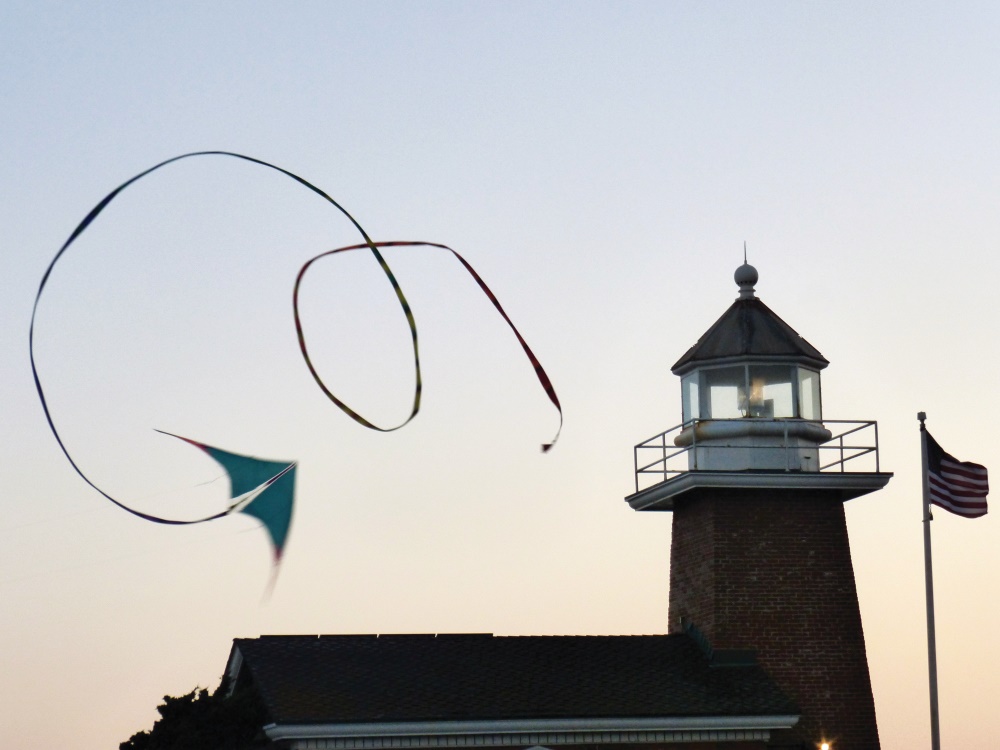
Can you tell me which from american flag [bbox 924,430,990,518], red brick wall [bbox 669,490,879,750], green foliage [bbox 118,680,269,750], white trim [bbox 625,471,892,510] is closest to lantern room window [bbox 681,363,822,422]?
white trim [bbox 625,471,892,510]

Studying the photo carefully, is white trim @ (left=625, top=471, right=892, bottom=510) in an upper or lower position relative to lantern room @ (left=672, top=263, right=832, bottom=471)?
lower

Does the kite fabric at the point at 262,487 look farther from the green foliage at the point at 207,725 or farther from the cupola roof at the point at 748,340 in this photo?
the cupola roof at the point at 748,340

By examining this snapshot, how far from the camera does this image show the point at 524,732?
2527 cm

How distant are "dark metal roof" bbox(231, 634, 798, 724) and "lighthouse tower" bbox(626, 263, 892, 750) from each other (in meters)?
0.91

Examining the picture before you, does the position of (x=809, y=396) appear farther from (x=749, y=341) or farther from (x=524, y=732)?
A: (x=524, y=732)

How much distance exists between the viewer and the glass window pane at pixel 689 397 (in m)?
30.1

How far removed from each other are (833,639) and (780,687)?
4.25ft

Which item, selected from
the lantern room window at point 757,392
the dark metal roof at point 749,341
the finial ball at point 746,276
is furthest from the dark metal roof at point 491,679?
the finial ball at point 746,276

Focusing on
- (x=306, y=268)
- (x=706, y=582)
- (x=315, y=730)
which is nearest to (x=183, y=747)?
(x=315, y=730)

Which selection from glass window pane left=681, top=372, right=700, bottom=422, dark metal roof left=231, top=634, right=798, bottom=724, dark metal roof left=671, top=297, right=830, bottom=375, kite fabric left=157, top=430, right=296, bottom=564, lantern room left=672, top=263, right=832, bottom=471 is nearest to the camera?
kite fabric left=157, top=430, right=296, bottom=564

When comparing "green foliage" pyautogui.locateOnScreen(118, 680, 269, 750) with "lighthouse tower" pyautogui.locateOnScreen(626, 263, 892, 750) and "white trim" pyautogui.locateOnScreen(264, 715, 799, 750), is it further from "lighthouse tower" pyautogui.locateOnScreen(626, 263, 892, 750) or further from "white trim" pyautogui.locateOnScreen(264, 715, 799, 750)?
"lighthouse tower" pyautogui.locateOnScreen(626, 263, 892, 750)

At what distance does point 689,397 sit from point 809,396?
2073 millimetres

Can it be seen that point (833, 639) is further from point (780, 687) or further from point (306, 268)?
point (306, 268)

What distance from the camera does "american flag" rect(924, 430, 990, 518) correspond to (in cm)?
2725
